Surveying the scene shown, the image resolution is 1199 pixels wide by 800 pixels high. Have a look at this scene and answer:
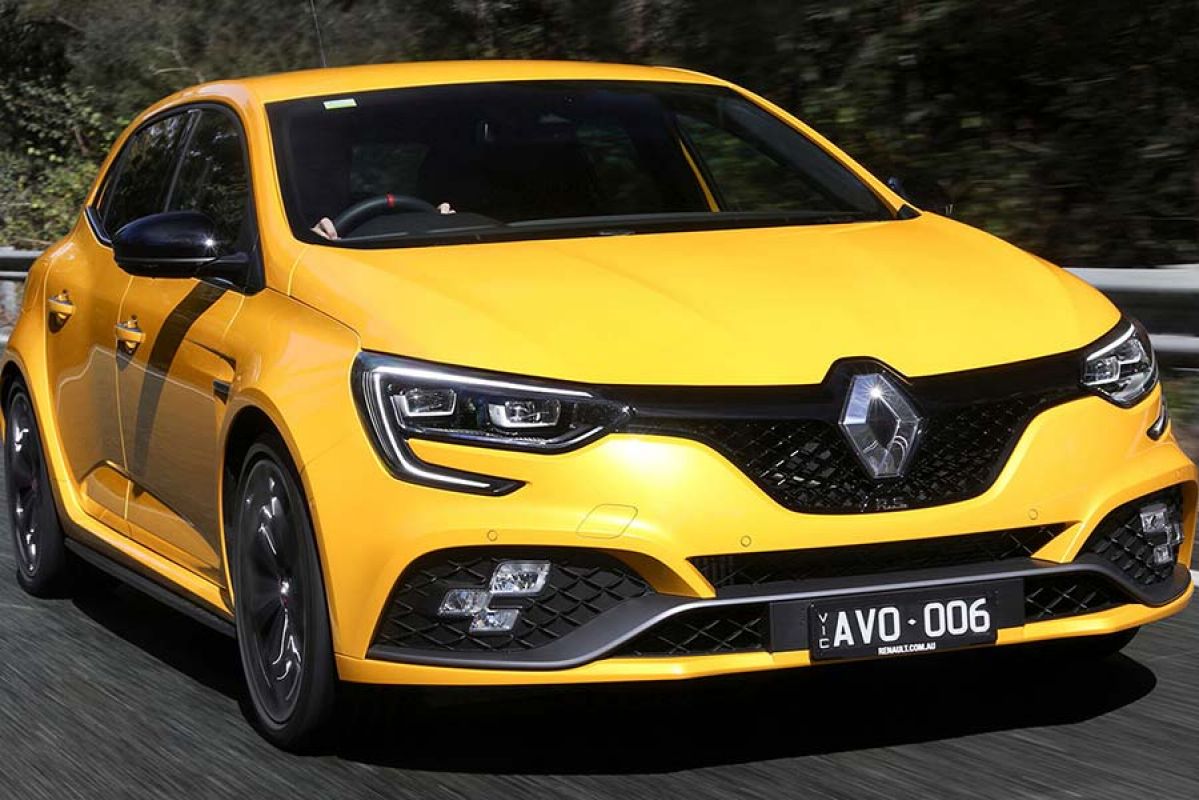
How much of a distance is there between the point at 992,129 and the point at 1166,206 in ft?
4.04

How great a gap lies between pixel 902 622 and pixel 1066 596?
1.52 feet

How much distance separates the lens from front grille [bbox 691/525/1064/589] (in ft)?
14.7

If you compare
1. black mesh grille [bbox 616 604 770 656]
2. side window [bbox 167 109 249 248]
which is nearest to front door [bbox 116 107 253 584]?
side window [bbox 167 109 249 248]

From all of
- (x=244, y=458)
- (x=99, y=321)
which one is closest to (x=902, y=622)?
(x=244, y=458)

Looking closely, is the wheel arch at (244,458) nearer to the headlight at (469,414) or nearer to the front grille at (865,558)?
the headlight at (469,414)

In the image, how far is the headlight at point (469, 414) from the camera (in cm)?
447

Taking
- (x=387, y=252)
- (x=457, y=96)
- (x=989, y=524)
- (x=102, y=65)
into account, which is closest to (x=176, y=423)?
(x=387, y=252)

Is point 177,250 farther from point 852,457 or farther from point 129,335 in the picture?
point 852,457

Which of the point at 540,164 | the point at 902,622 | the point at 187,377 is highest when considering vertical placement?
the point at 540,164

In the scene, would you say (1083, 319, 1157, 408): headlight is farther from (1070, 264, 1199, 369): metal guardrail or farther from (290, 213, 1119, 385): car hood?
(1070, 264, 1199, 369): metal guardrail

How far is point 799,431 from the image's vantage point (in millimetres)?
4520

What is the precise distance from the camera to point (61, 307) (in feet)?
22.9

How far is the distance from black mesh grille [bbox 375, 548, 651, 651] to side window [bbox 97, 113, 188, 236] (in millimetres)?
2567

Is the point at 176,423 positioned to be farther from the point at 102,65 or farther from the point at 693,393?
the point at 102,65
